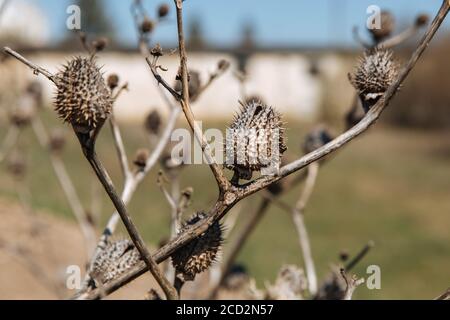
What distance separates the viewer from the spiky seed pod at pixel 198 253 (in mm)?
1831

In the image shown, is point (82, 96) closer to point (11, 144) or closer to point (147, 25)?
point (147, 25)

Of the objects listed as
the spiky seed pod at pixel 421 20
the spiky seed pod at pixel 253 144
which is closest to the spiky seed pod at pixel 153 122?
the spiky seed pod at pixel 421 20

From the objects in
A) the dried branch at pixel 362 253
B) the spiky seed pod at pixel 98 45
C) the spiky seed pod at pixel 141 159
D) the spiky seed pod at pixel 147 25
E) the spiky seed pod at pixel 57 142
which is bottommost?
the dried branch at pixel 362 253

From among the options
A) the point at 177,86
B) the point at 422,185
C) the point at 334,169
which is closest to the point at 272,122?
the point at 177,86

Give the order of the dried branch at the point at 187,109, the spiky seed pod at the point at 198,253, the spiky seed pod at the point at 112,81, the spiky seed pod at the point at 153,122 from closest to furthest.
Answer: the dried branch at the point at 187,109, the spiky seed pod at the point at 198,253, the spiky seed pod at the point at 112,81, the spiky seed pod at the point at 153,122

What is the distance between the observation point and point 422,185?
877 inches

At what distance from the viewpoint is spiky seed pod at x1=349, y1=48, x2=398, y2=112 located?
1857 millimetres

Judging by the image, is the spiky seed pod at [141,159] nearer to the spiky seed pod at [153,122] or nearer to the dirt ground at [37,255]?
the spiky seed pod at [153,122]

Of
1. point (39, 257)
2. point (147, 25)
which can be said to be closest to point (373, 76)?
point (147, 25)

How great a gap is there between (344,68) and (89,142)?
35062 millimetres

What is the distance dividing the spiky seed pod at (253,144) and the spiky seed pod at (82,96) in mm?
311

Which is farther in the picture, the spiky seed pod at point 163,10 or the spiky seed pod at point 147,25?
the spiky seed pod at point 163,10

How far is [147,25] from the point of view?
2.94m

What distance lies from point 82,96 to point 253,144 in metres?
0.42
